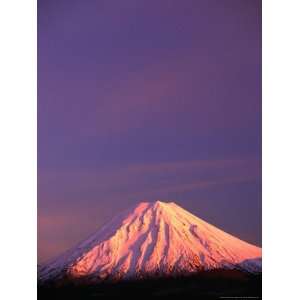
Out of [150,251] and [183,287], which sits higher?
[150,251]

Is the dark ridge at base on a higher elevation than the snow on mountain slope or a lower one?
lower

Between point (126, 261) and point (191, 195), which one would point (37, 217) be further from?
point (191, 195)

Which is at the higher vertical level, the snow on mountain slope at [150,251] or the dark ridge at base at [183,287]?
the snow on mountain slope at [150,251]
